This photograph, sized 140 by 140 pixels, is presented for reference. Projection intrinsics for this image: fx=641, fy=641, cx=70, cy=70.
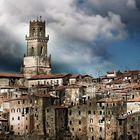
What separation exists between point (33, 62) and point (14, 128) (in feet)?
130

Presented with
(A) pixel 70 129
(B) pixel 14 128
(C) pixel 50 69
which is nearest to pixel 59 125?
(A) pixel 70 129

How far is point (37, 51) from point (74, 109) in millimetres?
46272

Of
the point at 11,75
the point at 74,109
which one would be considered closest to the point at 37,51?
the point at 11,75

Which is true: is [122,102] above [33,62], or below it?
below

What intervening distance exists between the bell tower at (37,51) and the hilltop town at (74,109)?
11476 millimetres

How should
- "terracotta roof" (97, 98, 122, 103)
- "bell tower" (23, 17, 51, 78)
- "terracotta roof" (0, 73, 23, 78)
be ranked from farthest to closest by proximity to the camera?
1. "bell tower" (23, 17, 51, 78)
2. "terracotta roof" (0, 73, 23, 78)
3. "terracotta roof" (97, 98, 122, 103)

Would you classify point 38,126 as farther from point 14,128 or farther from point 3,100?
point 3,100

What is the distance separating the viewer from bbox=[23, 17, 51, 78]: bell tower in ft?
441

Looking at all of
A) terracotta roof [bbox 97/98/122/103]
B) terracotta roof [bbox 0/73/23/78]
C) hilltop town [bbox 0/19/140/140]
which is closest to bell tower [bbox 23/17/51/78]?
terracotta roof [bbox 0/73/23/78]

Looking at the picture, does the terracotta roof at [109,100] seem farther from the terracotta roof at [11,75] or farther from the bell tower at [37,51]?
the bell tower at [37,51]

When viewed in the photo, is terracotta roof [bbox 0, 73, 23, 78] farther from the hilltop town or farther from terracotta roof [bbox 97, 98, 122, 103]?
terracotta roof [bbox 97, 98, 122, 103]

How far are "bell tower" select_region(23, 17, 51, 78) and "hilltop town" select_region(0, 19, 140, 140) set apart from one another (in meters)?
11.5

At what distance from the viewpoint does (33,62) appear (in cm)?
13512

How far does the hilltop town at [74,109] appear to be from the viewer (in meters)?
87.0
